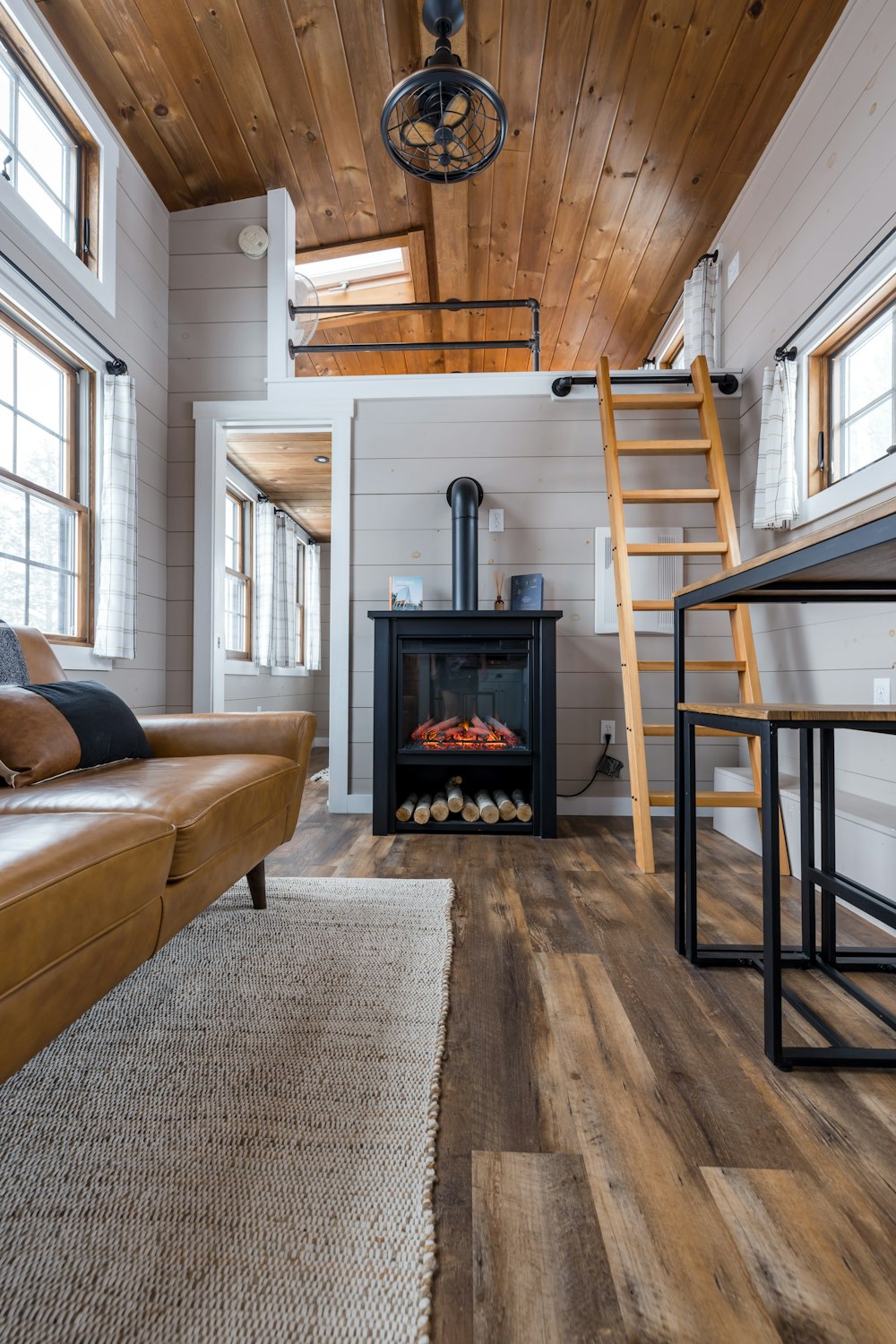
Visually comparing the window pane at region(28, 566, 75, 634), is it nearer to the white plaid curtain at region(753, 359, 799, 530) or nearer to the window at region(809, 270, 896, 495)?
the white plaid curtain at region(753, 359, 799, 530)

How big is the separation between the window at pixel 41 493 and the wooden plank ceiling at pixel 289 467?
37.5 inches

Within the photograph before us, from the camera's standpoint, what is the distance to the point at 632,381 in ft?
11.0

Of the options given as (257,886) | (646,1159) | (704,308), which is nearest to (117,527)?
(257,886)

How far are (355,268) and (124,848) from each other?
13.8ft

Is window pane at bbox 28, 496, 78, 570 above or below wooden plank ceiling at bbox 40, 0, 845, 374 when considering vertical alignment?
below

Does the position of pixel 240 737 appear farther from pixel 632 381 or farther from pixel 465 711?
pixel 632 381

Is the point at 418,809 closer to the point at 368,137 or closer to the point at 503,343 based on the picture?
the point at 503,343

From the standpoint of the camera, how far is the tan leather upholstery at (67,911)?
2.55ft

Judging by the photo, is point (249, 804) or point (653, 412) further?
point (653, 412)

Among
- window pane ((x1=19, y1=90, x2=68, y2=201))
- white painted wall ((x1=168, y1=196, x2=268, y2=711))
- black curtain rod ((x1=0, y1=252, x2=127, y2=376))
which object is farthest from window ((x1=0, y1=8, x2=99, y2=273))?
white painted wall ((x1=168, y1=196, x2=268, y2=711))

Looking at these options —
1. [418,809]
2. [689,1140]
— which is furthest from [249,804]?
[418,809]

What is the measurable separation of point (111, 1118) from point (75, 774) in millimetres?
811

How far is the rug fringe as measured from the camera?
69 cm

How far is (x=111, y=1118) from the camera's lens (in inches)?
39.8
